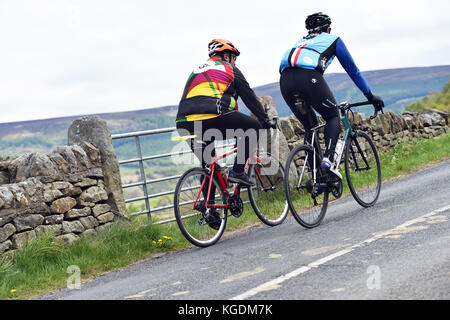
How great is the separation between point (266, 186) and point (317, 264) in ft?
9.03

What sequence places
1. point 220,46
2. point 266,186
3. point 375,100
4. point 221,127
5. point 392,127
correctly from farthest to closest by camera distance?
point 392,127 → point 266,186 → point 375,100 → point 220,46 → point 221,127

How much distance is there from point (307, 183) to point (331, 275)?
2401mm

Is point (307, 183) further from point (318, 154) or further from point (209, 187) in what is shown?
point (209, 187)

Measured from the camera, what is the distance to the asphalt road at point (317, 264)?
3.85 m

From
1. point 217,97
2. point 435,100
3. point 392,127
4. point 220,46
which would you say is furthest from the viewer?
point 435,100

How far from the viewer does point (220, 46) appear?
6316 millimetres

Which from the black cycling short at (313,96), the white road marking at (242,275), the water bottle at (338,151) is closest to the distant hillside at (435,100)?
the water bottle at (338,151)

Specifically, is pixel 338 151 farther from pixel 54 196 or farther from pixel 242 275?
pixel 54 196

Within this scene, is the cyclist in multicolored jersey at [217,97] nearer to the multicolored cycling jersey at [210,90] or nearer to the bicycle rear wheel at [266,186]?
the multicolored cycling jersey at [210,90]

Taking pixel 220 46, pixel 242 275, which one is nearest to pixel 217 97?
pixel 220 46

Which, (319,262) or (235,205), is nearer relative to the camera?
(319,262)

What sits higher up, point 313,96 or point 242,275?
point 313,96

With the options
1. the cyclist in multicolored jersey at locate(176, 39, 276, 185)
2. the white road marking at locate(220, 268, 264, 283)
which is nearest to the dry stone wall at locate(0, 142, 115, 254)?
the cyclist in multicolored jersey at locate(176, 39, 276, 185)

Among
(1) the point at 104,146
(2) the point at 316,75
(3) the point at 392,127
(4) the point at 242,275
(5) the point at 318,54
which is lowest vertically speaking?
(4) the point at 242,275
